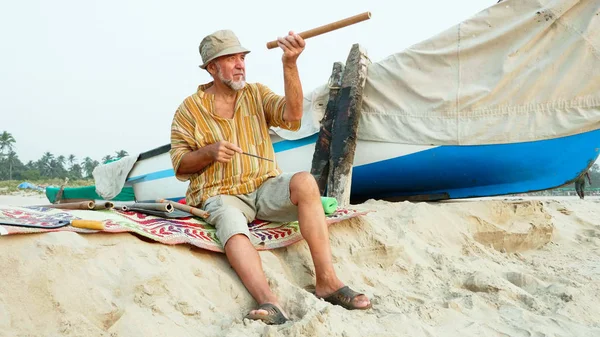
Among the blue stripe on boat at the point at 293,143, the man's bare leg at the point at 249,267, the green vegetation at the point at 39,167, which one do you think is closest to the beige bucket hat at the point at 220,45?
the man's bare leg at the point at 249,267

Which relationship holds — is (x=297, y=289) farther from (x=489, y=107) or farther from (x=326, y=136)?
(x=489, y=107)

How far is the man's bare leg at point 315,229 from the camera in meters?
2.13

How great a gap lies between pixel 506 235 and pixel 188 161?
2.34 meters

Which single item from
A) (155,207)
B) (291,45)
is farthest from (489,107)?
(155,207)

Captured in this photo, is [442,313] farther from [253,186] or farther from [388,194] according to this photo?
[388,194]

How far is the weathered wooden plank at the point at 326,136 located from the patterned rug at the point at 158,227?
123 centimetres

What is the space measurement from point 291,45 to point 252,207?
89cm

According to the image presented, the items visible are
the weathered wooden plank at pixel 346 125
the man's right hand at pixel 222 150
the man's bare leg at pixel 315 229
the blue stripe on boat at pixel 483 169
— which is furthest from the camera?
the weathered wooden plank at pixel 346 125

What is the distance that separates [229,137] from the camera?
2.61 m

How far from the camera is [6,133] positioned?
51.2 meters

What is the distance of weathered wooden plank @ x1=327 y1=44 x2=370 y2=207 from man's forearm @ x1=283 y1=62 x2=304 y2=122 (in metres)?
1.28

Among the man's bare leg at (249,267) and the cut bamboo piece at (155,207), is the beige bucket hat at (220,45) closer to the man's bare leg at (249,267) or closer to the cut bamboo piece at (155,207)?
the cut bamboo piece at (155,207)

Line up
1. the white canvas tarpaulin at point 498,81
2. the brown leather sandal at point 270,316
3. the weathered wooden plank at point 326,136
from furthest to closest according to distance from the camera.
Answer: the weathered wooden plank at point 326,136 < the white canvas tarpaulin at point 498,81 < the brown leather sandal at point 270,316

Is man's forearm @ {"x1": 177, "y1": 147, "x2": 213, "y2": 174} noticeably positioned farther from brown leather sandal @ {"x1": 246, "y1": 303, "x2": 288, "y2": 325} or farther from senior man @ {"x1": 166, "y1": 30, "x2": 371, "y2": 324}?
brown leather sandal @ {"x1": 246, "y1": 303, "x2": 288, "y2": 325}
